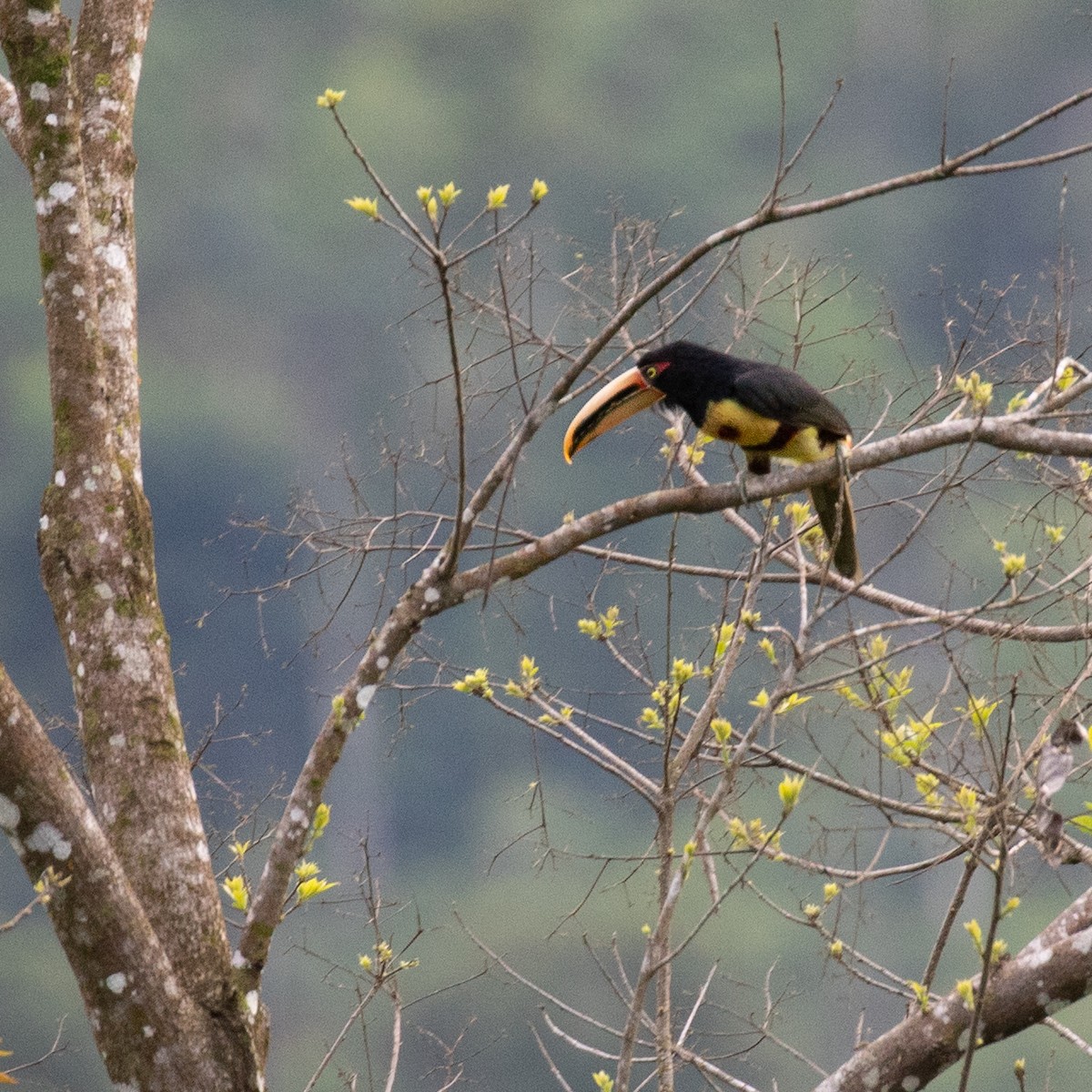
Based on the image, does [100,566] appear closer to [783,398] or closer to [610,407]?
[610,407]

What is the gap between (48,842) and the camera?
81.9 inches

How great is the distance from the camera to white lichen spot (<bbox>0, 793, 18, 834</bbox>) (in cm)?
206

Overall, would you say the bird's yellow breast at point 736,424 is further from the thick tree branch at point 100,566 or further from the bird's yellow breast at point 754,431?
the thick tree branch at point 100,566

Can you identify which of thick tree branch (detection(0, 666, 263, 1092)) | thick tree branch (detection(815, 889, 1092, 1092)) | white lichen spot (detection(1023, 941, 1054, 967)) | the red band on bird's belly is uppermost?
the red band on bird's belly

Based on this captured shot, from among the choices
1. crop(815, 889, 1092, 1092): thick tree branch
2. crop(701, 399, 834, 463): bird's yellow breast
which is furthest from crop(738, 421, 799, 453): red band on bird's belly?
crop(815, 889, 1092, 1092): thick tree branch

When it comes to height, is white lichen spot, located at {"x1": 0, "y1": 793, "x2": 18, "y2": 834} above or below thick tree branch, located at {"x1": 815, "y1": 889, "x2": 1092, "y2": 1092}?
above

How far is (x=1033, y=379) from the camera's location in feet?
10.7

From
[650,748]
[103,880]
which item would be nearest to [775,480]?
[650,748]

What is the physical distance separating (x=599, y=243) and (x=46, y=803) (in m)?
Answer: 2.09

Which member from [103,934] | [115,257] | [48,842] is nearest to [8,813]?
[48,842]

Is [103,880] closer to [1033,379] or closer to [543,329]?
[543,329]

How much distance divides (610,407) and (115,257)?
1168 mm

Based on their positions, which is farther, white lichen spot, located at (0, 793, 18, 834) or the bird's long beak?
A: the bird's long beak

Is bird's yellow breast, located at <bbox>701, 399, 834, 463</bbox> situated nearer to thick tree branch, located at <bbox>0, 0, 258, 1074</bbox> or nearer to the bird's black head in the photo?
the bird's black head
